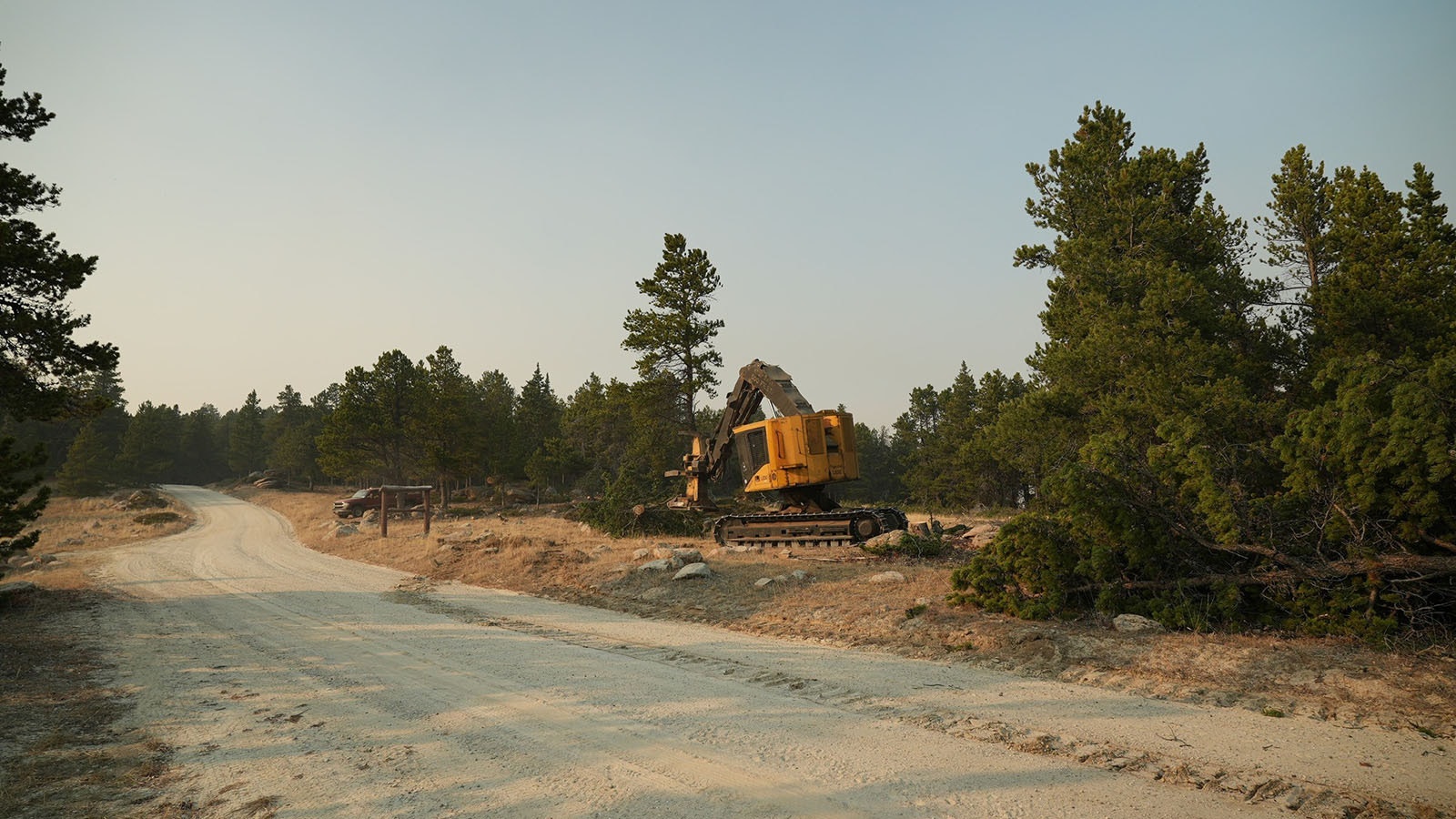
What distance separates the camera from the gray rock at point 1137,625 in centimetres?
816

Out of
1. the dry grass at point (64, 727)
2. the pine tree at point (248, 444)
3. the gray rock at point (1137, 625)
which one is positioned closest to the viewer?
the dry grass at point (64, 727)

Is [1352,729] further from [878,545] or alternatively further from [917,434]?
[917,434]

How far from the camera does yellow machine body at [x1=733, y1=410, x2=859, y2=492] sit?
1733cm

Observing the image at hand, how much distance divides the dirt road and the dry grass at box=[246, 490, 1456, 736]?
0.56 m

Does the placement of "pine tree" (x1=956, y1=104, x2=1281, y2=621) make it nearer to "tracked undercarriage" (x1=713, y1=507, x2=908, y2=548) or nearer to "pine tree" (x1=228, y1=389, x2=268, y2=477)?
"tracked undercarriage" (x1=713, y1=507, x2=908, y2=548)

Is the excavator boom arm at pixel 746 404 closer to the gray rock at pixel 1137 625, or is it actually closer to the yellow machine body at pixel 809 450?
the yellow machine body at pixel 809 450

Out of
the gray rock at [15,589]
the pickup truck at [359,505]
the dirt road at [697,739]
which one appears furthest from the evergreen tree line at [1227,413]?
the pickup truck at [359,505]

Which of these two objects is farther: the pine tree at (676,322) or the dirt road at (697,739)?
the pine tree at (676,322)

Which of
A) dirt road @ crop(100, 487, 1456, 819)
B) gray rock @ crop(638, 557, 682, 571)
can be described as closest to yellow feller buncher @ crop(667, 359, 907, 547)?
gray rock @ crop(638, 557, 682, 571)

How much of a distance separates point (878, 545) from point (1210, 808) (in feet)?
37.7

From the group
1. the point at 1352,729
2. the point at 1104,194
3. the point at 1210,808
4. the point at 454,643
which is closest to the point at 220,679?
the point at 454,643

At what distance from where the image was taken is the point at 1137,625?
27.1ft

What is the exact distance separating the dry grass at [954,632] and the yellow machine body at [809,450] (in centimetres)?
183

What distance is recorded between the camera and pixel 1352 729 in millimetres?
5246
